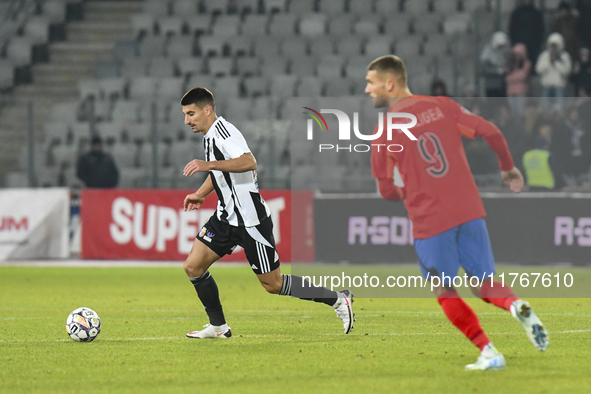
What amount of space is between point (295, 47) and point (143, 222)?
21.5ft

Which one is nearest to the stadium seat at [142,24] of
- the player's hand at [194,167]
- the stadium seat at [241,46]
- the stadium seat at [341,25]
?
the stadium seat at [241,46]

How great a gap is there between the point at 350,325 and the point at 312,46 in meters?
14.4

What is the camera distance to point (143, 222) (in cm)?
1705

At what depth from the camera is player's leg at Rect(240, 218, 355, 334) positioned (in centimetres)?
752

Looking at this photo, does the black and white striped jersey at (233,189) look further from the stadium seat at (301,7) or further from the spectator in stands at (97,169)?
the stadium seat at (301,7)

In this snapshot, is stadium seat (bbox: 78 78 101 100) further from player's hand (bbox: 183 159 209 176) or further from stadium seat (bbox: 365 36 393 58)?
player's hand (bbox: 183 159 209 176)

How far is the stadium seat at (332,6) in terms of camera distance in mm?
22188

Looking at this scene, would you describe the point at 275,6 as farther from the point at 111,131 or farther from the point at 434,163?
the point at 434,163

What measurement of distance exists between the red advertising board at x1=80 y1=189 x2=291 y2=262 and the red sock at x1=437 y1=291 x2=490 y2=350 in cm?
1068

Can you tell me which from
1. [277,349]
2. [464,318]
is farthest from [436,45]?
[464,318]

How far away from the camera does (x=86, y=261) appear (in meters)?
17.1

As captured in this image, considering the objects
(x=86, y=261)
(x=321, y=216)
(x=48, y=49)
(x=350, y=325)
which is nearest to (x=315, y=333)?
(x=350, y=325)

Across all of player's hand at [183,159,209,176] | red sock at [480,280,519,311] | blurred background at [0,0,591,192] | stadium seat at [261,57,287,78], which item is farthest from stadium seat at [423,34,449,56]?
red sock at [480,280,519,311]

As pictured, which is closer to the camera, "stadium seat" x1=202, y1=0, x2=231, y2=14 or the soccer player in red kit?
the soccer player in red kit
